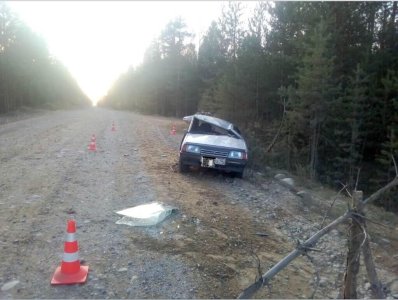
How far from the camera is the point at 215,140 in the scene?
11289 millimetres

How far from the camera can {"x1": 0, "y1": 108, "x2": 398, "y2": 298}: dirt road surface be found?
4883 millimetres

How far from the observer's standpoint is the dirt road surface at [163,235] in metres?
4.88

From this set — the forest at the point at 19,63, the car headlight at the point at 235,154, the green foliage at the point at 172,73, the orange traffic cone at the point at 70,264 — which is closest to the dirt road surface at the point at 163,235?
the orange traffic cone at the point at 70,264

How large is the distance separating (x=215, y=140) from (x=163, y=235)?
5324 mm

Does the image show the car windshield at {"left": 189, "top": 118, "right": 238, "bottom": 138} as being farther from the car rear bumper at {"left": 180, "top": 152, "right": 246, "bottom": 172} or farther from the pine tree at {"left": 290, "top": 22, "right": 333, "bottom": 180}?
the pine tree at {"left": 290, "top": 22, "right": 333, "bottom": 180}

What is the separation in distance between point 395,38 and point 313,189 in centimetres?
1372

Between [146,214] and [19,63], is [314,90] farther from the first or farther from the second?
[19,63]

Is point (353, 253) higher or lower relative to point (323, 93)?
lower

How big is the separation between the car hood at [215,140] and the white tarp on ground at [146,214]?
141 inches

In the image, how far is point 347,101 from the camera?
65.8 ft

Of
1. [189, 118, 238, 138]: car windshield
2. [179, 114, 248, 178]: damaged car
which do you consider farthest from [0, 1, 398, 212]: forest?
[179, 114, 248, 178]: damaged car

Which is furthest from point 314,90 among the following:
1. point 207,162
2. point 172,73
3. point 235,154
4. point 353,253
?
point 172,73

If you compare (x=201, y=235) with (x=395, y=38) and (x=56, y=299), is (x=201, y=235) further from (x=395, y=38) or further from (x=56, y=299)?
(x=395, y=38)

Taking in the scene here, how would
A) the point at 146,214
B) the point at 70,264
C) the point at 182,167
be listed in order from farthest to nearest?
the point at 182,167, the point at 146,214, the point at 70,264
